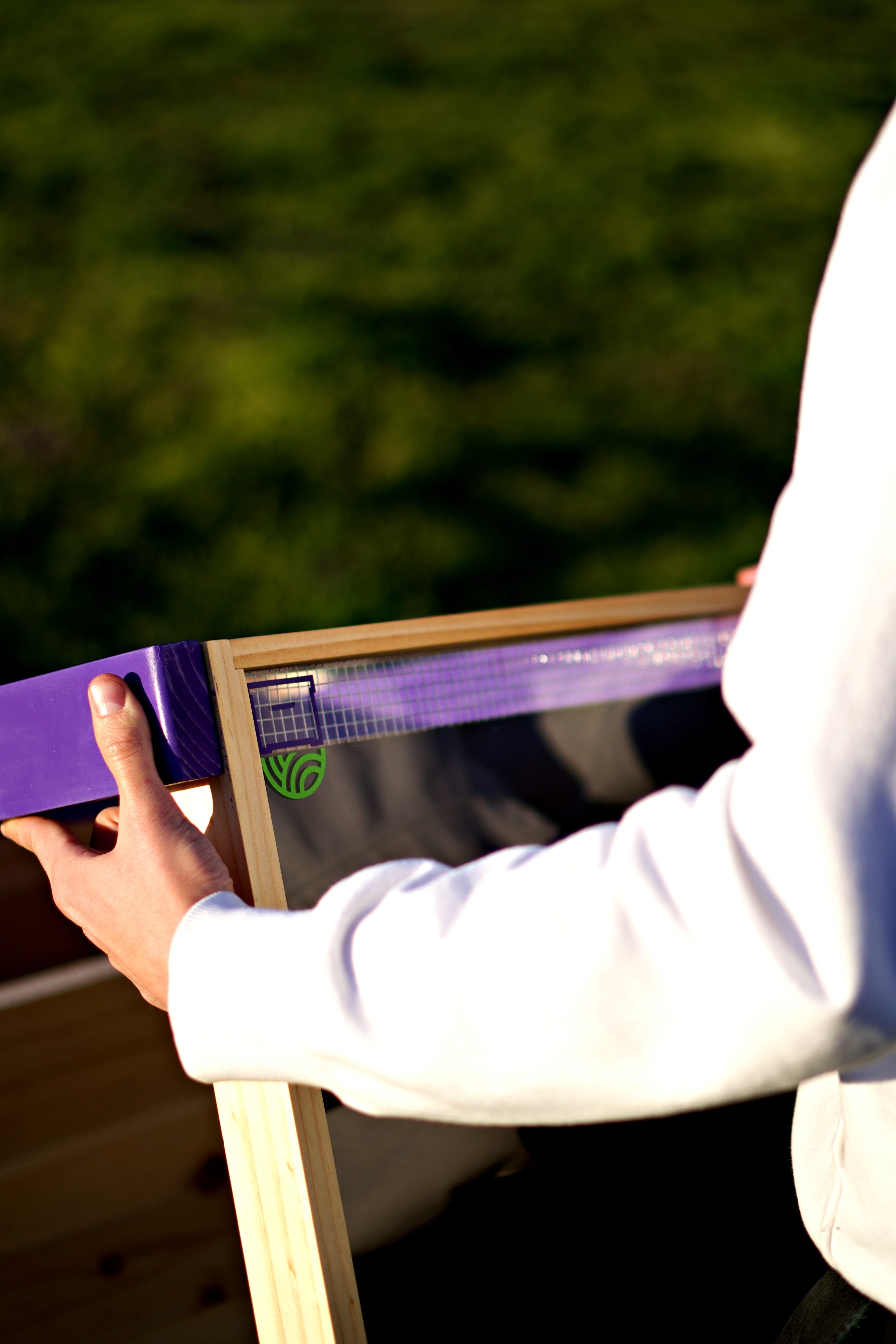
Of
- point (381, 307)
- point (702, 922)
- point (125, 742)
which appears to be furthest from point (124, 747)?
point (381, 307)

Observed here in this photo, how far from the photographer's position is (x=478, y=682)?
1316mm

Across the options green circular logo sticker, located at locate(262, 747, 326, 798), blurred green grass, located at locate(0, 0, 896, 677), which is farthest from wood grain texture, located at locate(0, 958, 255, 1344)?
blurred green grass, located at locate(0, 0, 896, 677)

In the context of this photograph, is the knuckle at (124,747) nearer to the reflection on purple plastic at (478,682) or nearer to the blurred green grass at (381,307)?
the reflection on purple plastic at (478,682)

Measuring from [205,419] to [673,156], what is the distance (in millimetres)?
2951

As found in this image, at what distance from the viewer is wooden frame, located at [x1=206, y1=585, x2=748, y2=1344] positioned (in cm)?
96

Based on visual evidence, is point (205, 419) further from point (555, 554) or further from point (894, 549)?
point (894, 549)

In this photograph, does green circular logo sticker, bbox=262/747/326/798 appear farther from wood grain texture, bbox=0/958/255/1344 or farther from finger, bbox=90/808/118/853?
wood grain texture, bbox=0/958/255/1344

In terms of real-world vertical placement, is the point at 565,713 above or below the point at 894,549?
below

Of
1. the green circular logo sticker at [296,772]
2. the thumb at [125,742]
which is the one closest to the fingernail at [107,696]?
the thumb at [125,742]

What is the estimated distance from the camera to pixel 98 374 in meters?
3.19

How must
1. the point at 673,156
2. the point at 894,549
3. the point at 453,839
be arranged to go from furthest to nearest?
the point at 673,156 < the point at 453,839 < the point at 894,549

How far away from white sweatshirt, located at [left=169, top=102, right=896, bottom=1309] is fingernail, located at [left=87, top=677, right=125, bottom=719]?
26 centimetres

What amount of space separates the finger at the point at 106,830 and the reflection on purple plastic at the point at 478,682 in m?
0.20

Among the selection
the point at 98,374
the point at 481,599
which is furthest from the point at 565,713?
the point at 98,374
